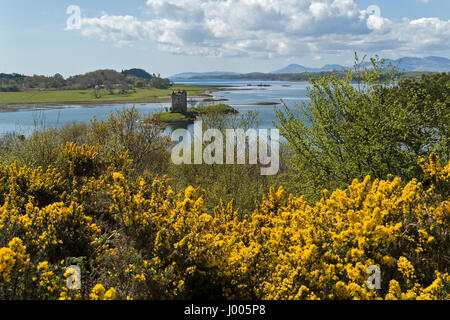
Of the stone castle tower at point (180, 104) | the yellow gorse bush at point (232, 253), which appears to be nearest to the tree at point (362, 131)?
the yellow gorse bush at point (232, 253)

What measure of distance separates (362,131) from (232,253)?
7126 millimetres

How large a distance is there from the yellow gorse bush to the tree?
4.76 metres

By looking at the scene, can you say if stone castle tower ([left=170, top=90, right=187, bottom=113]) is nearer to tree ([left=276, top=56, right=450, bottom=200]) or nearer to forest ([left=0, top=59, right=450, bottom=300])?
tree ([left=276, top=56, right=450, bottom=200])

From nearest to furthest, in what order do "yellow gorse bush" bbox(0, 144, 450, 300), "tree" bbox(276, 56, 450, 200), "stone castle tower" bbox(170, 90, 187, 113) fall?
"yellow gorse bush" bbox(0, 144, 450, 300)
"tree" bbox(276, 56, 450, 200)
"stone castle tower" bbox(170, 90, 187, 113)

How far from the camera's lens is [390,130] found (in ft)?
31.6

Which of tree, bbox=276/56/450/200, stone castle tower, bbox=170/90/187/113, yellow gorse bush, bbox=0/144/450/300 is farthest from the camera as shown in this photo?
stone castle tower, bbox=170/90/187/113

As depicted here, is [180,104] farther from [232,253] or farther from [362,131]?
[232,253]

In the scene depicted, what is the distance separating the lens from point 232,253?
3994 mm

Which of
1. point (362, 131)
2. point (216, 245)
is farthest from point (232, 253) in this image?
point (362, 131)

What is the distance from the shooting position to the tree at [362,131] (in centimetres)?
950

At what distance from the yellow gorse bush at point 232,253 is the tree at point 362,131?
4758 millimetres

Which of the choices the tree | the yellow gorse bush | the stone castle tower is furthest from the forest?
the stone castle tower

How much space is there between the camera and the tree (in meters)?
9.50

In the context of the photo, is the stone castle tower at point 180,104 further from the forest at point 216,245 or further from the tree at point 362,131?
the forest at point 216,245
